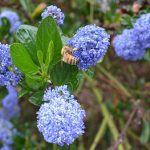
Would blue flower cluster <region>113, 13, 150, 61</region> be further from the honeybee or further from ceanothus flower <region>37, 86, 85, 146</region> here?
ceanothus flower <region>37, 86, 85, 146</region>

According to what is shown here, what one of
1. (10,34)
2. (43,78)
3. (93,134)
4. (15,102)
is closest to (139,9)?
(10,34)

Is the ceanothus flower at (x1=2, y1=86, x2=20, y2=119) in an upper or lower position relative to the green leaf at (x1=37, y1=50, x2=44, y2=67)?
upper

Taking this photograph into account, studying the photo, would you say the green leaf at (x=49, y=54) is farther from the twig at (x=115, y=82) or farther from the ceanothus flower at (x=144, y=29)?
the twig at (x=115, y=82)

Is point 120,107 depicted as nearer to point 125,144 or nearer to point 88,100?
point 125,144

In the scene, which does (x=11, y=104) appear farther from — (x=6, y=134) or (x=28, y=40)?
(x=28, y=40)

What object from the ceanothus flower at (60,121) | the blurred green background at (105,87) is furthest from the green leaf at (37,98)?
the blurred green background at (105,87)

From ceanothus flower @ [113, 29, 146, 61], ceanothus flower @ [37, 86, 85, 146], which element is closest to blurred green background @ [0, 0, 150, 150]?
ceanothus flower @ [113, 29, 146, 61]

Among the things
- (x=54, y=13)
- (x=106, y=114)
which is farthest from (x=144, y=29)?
(x=106, y=114)
